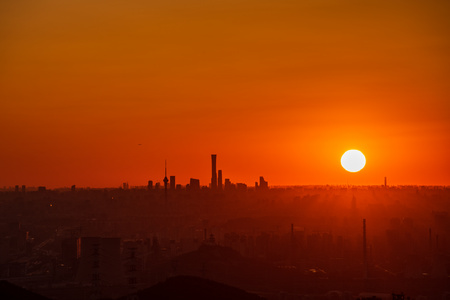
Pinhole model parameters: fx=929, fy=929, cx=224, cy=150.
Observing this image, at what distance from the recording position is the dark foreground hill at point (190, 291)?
61469 mm

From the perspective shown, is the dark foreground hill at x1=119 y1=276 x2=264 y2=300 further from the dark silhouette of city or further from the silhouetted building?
the silhouetted building

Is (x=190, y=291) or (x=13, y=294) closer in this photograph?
(x=13, y=294)

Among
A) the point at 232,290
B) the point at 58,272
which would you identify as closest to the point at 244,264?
the point at 58,272

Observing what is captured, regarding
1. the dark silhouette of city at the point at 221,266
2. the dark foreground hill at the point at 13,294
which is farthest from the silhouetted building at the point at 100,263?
the dark foreground hill at the point at 13,294

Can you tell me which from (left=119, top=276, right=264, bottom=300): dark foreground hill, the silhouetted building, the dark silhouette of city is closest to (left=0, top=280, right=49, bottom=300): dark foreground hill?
the dark silhouette of city

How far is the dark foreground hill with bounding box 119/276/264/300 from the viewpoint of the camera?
61469mm

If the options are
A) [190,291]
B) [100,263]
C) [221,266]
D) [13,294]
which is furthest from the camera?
[221,266]

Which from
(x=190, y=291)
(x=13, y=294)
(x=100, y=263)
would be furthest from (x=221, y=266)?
(x=13, y=294)

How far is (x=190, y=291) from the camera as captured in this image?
6228 cm

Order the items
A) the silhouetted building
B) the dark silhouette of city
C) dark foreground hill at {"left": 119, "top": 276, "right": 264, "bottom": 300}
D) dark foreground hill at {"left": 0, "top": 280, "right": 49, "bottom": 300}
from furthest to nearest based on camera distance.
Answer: the silhouetted building → the dark silhouette of city → dark foreground hill at {"left": 119, "top": 276, "right": 264, "bottom": 300} → dark foreground hill at {"left": 0, "top": 280, "right": 49, "bottom": 300}

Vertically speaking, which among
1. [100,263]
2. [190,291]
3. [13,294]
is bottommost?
[190,291]

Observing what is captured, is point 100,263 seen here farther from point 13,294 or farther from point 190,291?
point 13,294

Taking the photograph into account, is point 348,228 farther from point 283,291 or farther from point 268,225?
point 283,291

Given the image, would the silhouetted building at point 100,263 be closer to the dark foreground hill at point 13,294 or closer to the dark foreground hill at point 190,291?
the dark foreground hill at point 190,291
